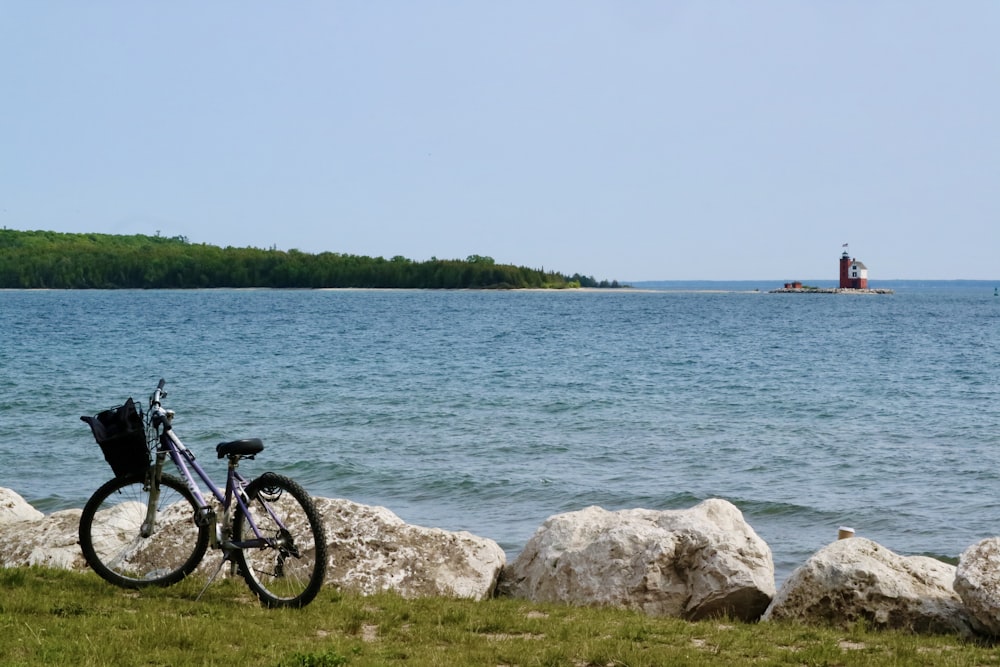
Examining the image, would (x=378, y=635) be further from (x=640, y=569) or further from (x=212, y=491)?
(x=640, y=569)

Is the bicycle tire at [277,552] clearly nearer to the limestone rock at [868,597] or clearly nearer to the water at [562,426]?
the limestone rock at [868,597]

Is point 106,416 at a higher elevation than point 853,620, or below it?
higher

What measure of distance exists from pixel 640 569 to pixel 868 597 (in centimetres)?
205

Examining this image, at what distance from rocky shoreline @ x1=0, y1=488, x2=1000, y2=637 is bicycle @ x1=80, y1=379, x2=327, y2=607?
0.52 meters

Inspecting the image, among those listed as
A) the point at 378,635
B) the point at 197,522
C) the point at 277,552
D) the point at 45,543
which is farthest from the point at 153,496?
the point at 378,635

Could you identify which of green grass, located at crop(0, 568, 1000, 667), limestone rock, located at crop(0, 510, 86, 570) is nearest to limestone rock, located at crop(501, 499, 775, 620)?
green grass, located at crop(0, 568, 1000, 667)

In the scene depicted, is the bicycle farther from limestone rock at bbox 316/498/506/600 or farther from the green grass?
limestone rock at bbox 316/498/506/600

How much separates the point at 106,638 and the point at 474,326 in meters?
85.1

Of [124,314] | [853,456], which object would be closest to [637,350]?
[853,456]

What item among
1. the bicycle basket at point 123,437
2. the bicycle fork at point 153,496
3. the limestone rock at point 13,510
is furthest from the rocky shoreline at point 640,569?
the limestone rock at point 13,510

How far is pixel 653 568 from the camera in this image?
10.1 meters

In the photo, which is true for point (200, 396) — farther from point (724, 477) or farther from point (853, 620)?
point (853, 620)

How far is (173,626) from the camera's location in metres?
7.50

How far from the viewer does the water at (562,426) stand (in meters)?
18.2
